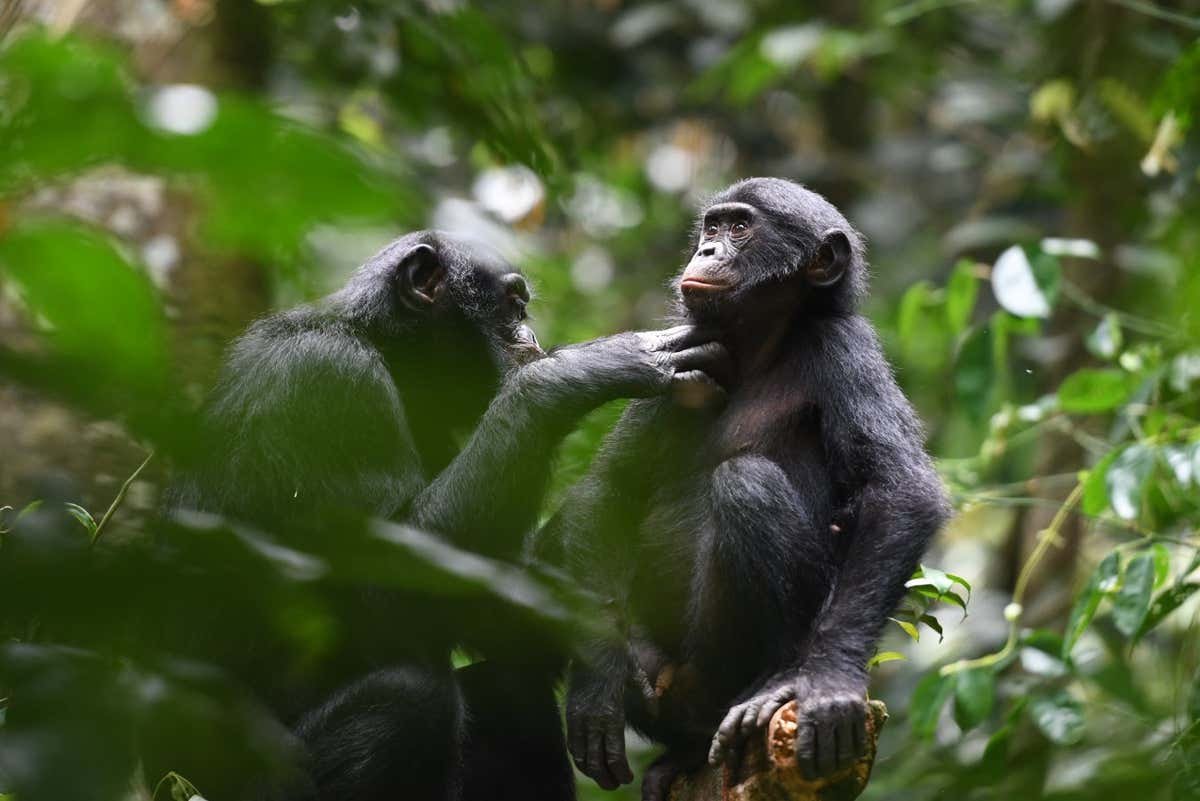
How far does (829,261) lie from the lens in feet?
16.9

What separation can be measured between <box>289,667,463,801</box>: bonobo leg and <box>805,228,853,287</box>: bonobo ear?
2011 mm

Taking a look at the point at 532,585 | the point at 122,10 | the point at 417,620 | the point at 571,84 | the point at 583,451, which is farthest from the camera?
the point at 571,84

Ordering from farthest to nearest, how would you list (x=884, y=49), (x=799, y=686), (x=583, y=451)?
(x=884, y=49)
(x=583, y=451)
(x=799, y=686)

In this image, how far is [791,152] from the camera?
1269 centimetres

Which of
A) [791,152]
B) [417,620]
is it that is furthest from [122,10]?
[791,152]

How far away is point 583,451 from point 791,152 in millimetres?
7125

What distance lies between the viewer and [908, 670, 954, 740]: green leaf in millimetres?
5668

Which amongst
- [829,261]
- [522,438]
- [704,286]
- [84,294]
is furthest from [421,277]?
[84,294]

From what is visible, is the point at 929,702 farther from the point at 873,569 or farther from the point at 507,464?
the point at 507,464

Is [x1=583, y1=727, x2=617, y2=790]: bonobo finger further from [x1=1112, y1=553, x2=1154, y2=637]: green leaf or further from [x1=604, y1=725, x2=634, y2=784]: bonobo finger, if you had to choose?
[x1=1112, y1=553, x2=1154, y2=637]: green leaf

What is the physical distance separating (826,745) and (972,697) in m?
1.77

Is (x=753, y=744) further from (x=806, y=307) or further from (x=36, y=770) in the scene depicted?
(x=36, y=770)

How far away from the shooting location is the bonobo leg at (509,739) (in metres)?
5.12

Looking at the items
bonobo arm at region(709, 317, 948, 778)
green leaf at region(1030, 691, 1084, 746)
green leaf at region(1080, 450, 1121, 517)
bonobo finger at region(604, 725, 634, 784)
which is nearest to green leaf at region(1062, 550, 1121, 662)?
green leaf at region(1030, 691, 1084, 746)
